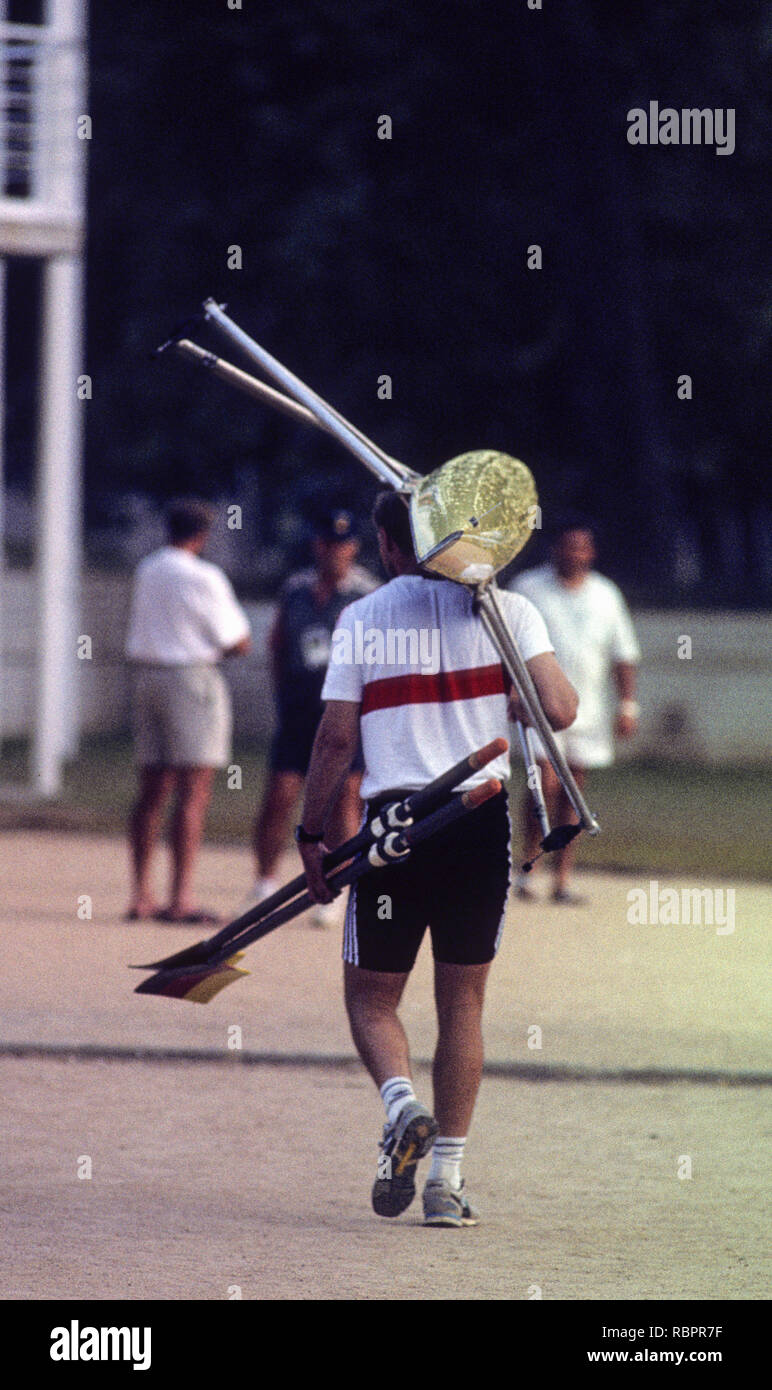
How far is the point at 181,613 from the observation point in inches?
418

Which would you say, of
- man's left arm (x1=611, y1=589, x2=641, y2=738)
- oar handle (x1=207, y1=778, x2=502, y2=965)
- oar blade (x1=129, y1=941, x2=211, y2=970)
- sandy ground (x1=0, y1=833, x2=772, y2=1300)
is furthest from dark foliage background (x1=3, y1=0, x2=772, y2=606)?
oar handle (x1=207, y1=778, x2=502, y2=965)

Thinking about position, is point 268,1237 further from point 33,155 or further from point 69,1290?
point 33,155

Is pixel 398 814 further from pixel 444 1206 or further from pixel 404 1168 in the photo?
pixel 444 1206

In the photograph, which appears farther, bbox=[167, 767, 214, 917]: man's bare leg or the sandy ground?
bbox=[167, 767, 214, 917]: man's bare leg

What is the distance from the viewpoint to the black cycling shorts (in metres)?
5.73

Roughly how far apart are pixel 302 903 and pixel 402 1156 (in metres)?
0.66

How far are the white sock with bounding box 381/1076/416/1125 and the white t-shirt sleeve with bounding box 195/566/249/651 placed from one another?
16.6 ft

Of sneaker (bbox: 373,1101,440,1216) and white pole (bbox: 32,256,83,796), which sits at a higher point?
Answer: white pole (bbox: 32,256,83,796)

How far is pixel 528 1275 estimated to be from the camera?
518 centimetres

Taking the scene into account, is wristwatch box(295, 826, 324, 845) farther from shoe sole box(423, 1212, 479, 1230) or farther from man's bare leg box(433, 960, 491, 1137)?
shoe sole box(423, 1212, 479, 1230)

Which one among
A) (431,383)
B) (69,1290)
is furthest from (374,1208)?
(431,383)

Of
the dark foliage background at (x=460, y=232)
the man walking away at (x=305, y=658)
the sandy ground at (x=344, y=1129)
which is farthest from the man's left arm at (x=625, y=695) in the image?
the dark foliage background at (x=460, y=232)
